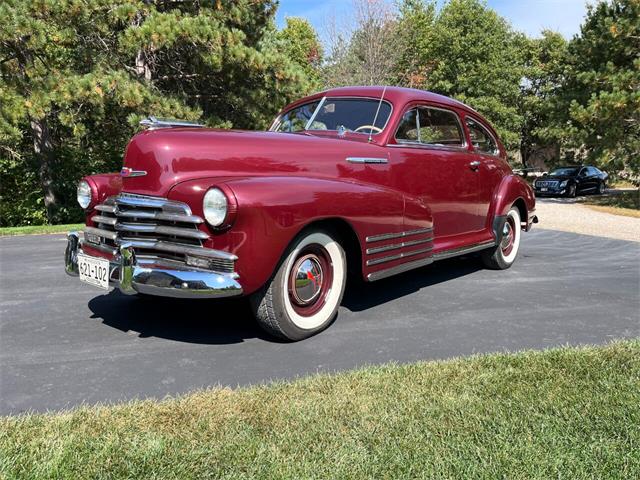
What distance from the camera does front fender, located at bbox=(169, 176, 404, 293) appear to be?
10.7 ft

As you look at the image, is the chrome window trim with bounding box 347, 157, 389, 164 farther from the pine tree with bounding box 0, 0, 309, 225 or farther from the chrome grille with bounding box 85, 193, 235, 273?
the pine tree with bounding box 0, 0, 309, 225

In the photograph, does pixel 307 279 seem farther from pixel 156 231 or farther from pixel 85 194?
pixel 85 194

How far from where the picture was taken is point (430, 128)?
517 cm

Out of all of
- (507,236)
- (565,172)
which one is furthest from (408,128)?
(565,172)

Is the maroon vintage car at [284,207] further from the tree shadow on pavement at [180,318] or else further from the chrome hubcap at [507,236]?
the chrome hubcap at [507,236]

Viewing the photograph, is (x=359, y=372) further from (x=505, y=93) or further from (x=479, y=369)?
(x=505, y=93)

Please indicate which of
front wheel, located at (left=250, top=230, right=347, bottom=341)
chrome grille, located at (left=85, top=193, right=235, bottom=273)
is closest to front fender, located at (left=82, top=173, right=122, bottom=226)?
chrome grille, located at (left=85, top=193, right=235, bottom=273)

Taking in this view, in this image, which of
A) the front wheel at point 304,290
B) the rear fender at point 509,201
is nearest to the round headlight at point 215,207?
the front wheel at point 304,290

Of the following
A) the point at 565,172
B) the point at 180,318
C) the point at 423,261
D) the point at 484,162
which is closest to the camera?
the point at 180,318

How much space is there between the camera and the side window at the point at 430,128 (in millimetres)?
4783

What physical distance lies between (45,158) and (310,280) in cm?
1080

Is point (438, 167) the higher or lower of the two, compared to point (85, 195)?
higher

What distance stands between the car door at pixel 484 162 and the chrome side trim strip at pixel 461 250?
0.31 meters

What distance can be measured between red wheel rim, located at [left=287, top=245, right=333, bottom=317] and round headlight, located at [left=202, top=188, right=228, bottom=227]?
2.27 ft
